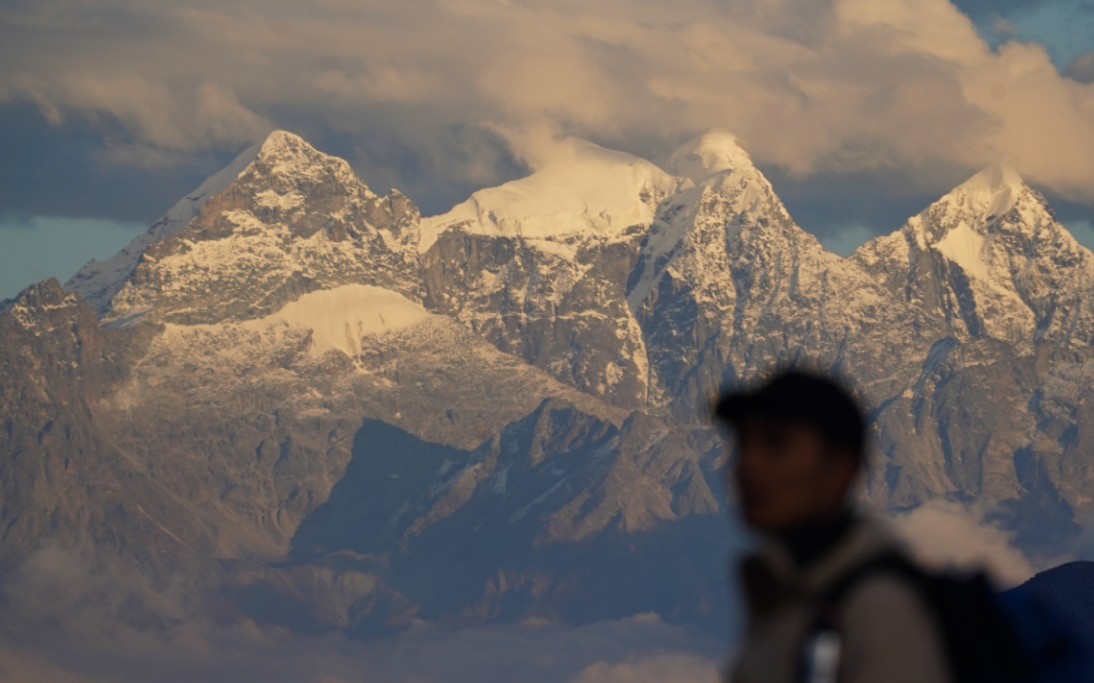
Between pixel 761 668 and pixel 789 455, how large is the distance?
0.88 meters

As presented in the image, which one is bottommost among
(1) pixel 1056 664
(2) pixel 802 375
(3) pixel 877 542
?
(1) pixel 1056 664

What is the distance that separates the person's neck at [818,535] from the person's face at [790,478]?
3 centimetres

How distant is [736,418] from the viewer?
1002 centimetres

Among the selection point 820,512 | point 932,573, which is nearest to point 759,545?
point 820,512

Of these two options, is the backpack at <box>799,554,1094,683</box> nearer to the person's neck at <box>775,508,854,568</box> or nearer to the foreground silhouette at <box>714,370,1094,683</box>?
the foreground silhouette at <box>714,370,1094,683</box>

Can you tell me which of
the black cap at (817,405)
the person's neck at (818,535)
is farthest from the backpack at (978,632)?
the black cap at (817,405)

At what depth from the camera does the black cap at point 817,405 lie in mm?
9602

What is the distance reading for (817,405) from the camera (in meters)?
9.65

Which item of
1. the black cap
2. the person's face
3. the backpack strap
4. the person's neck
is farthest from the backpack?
the black cap

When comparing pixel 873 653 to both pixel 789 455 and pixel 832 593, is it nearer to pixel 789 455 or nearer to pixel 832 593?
pixel 832 593

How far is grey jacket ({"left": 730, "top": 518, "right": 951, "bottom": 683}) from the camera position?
8852mm

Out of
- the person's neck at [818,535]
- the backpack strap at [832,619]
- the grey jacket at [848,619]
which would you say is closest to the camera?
the grey jacket at [848,619]

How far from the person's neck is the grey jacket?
0.11 feet

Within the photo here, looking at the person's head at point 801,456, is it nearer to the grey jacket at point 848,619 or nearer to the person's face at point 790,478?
the person's face at point 790,478
